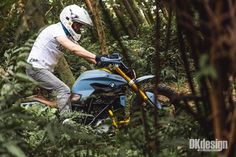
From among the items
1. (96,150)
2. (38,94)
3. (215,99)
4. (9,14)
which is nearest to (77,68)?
(9,14)

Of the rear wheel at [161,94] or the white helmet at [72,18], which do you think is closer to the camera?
the rear wheel at [161,94]

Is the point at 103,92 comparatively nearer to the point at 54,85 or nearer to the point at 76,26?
the point at 54,85

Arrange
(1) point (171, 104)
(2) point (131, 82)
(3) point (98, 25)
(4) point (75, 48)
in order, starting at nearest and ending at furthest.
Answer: (1) point (171, 104)
(4) point (75, 48)
(2) point (131, 82)
(3) point (98, 25)

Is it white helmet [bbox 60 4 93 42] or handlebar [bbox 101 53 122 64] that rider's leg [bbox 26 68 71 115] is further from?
handlebar [bbox 101 53 122 64]

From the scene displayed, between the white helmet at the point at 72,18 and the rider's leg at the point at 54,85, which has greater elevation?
the white helmet at the point at 72,18

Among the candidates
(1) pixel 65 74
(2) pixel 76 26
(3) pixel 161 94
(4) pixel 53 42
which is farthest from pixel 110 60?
(1) pixel 65 74

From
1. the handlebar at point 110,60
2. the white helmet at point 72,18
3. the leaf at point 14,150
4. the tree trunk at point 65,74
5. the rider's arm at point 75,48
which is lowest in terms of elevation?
the tree trunk at point 65,74

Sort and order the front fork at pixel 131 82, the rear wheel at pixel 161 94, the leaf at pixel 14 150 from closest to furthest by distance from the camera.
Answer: the leaf at pixel 14 150
the rear wheel at pixel 161 94
the front fork at pixel 131 82

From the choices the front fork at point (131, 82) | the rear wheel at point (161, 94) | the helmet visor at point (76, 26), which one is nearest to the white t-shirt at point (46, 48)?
the helmet visor at point (76, 26)

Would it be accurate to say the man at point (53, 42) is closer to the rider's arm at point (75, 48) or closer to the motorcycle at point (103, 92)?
the rider's arm at point (75, 48)

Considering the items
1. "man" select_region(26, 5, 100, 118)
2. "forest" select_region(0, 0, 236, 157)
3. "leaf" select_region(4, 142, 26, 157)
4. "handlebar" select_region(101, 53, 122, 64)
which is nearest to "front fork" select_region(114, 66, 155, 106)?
"handlebar" select_region(101, 53, 122, 64)

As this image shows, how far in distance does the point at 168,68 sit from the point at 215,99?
844cm

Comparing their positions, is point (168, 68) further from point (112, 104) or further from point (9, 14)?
point (112, 104)

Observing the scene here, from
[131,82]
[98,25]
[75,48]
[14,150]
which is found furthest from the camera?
[98,25]
